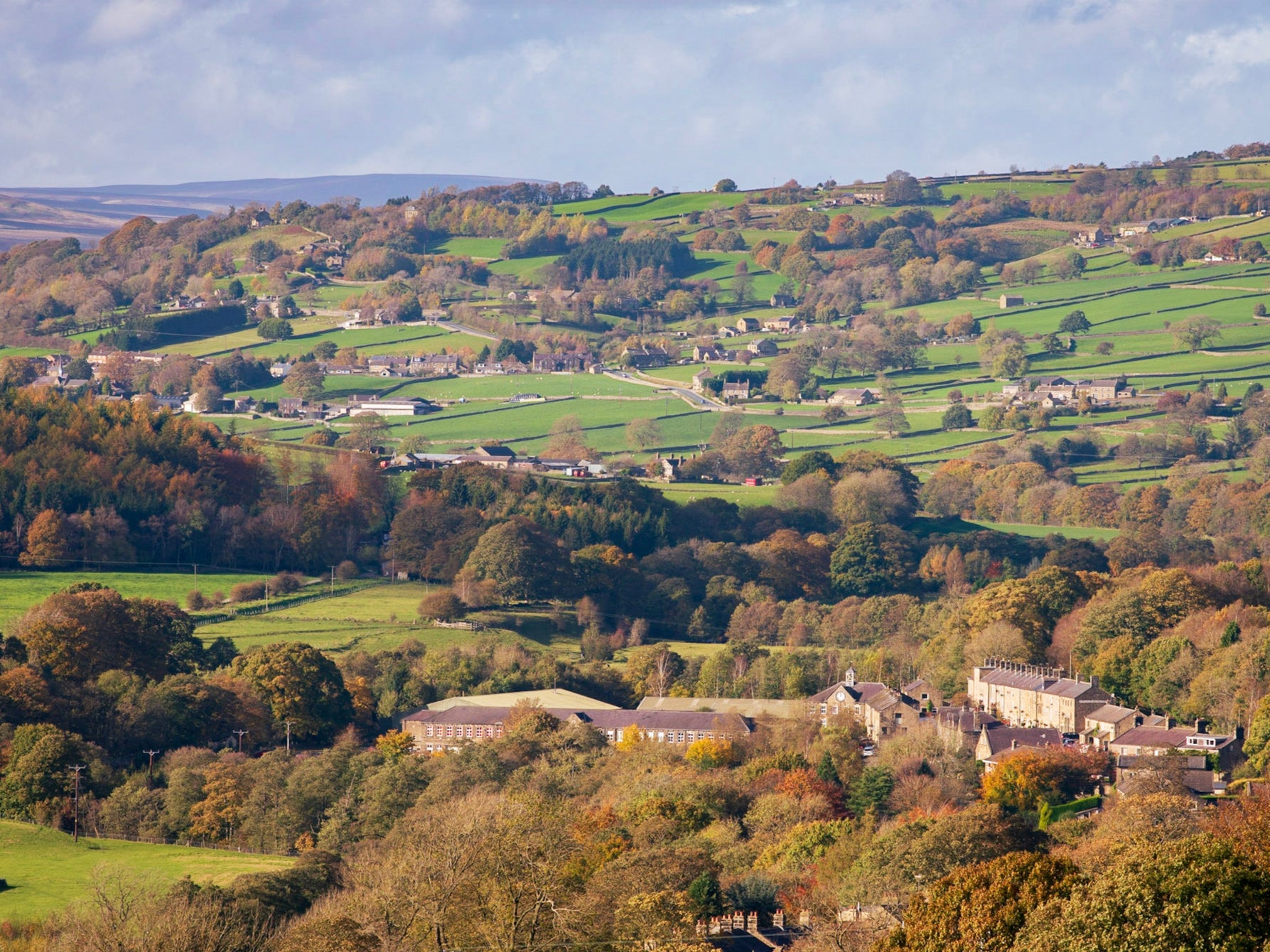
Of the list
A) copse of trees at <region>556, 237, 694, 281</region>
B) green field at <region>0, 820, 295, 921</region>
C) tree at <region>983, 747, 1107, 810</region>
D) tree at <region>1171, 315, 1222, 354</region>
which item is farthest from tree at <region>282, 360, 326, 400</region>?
tree at <region>983, 747, 1107, 810</region>

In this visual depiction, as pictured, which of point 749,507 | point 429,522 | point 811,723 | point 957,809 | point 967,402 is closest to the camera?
point 957,809

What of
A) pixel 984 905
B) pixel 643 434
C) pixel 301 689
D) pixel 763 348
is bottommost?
pixel 643 434

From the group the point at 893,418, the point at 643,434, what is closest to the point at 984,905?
the point at 643,434

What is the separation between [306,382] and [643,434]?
2680cm

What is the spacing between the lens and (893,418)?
384 feet

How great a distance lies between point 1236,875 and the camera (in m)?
21.6

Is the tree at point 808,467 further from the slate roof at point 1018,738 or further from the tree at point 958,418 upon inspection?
the slate roof at point 1018,738

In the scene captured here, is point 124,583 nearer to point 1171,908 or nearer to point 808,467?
point 808,467

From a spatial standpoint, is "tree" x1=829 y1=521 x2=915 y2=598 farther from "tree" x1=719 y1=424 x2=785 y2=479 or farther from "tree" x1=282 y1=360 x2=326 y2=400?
"tree" x1=282 y1=360 x2=326 y2=400

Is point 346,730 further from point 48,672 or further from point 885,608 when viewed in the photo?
point 885,608

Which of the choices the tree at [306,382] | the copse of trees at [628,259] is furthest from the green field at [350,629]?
the copse of trees at [628,259]

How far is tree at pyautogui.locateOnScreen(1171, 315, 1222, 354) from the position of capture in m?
129

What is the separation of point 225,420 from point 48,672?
67.5m

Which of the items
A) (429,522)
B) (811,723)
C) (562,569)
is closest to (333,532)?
(429,522)
